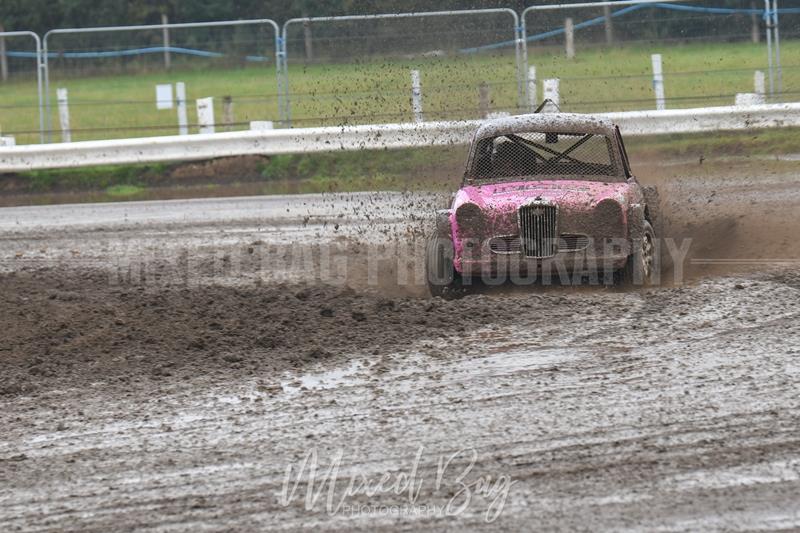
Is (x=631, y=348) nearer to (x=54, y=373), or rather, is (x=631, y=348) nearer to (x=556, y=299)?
(x=556, y=299)

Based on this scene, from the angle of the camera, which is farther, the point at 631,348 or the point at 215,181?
the point at 215,181

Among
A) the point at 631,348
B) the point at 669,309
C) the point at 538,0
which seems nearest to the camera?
the point at 631,348

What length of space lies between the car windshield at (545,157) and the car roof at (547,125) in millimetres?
46

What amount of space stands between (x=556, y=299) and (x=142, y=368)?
3051 mm

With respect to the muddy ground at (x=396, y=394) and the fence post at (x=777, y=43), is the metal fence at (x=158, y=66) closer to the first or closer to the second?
the fence post at (x=777, y=43)

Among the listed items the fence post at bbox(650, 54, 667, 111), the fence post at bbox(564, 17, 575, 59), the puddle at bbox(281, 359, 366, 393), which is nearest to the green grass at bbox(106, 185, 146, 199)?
the fence post at bbox(564, 17, 575, 59)

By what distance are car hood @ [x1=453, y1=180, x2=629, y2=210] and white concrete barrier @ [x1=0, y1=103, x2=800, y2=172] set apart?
7.04 meters

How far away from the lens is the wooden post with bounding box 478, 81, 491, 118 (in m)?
17.6

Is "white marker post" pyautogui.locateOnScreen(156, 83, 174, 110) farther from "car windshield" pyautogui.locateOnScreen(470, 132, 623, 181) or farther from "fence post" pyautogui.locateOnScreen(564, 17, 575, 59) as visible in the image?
"car windshield" pyautogui.locateOnScreen(470, 132, 623, 181)

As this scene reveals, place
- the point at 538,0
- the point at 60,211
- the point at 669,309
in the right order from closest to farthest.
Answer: the point at 669,309 < the point at 60,211 < the point at 538,0

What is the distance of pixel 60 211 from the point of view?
1595 centimetres

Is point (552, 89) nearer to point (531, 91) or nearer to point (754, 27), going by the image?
point (531, 91)

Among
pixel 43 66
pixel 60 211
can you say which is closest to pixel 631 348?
pixel 60 211

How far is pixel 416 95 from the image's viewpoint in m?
17.9
